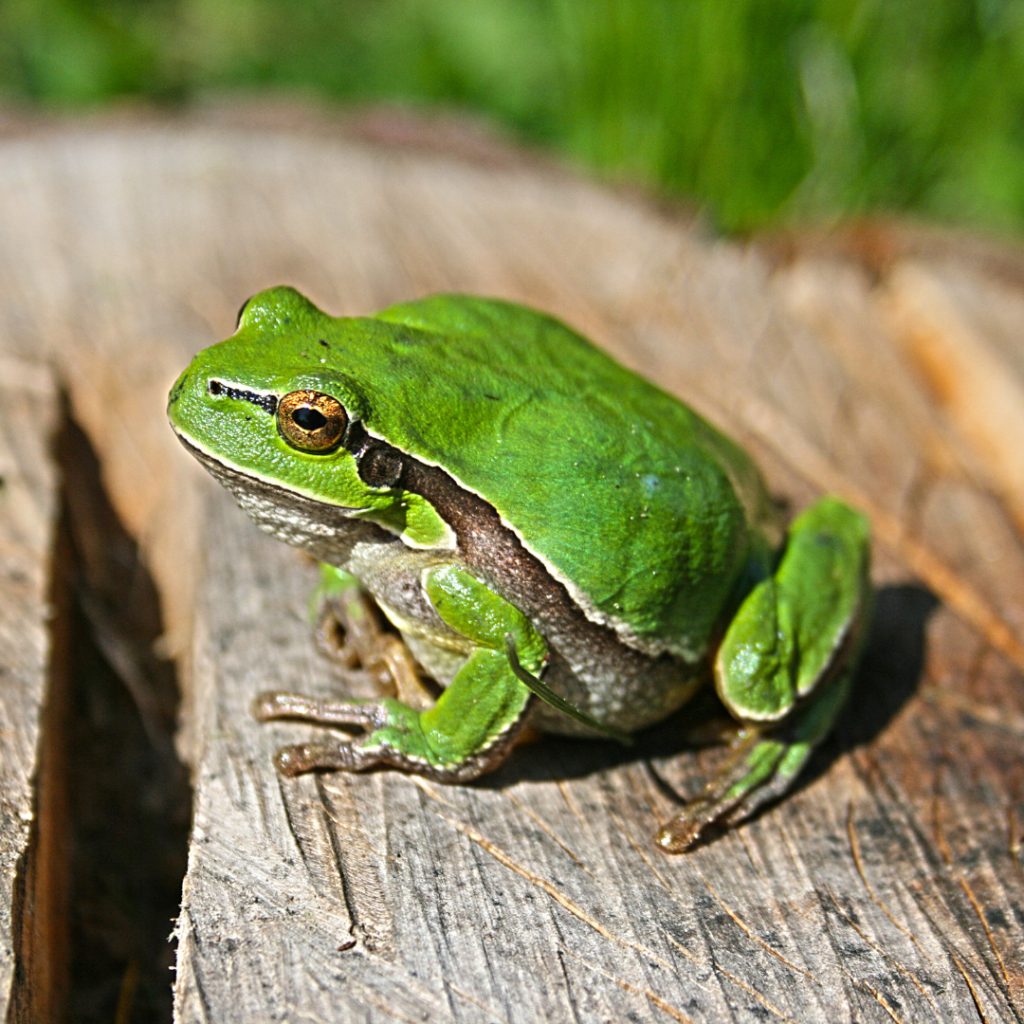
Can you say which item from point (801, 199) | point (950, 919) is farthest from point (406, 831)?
point (801, 199)

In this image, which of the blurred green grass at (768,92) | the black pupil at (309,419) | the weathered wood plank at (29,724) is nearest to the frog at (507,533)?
the black pupil at (309,419)

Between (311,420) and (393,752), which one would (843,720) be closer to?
(393,752)

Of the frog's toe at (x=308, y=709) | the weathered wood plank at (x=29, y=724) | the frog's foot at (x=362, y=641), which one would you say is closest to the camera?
the weathered wood plank at (x=29, y=724)

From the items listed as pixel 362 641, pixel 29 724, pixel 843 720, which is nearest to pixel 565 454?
pixel 362 641

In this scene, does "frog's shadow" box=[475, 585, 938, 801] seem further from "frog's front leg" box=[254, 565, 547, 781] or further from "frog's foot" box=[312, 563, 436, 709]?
"frog's foot" box=[312, 563, 436, 709]

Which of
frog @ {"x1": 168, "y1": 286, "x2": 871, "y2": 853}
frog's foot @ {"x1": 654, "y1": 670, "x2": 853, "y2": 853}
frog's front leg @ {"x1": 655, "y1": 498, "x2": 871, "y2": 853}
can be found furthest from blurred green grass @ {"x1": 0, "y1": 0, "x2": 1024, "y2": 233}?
frog's foot @ {"x1": 654, "y1": 670, "x2": 853, "y2": 853}

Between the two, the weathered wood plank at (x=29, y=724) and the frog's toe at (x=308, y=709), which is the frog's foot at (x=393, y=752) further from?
the weathered wood plank at (x=29, y=724)

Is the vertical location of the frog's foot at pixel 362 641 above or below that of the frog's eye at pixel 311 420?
below
